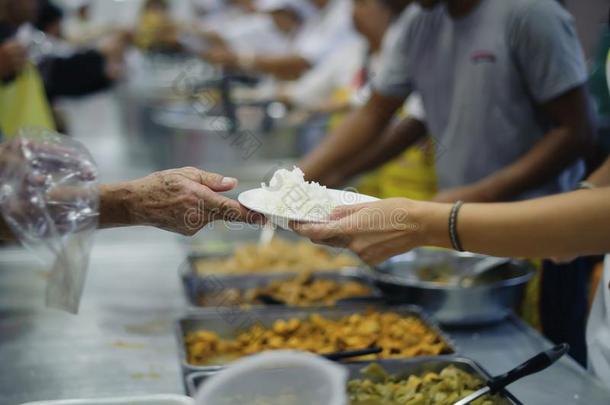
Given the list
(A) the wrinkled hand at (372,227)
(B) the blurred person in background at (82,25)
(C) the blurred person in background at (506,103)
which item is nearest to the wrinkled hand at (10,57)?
(C) the blurred person in background at (506,103)

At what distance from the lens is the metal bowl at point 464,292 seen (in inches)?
63.0

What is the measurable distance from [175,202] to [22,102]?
1.75 metres

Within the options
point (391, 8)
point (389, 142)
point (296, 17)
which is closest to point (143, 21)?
point (296, 17)

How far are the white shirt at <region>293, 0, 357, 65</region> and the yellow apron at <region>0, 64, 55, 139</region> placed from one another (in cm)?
240

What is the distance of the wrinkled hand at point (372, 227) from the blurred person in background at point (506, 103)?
41 centimetres

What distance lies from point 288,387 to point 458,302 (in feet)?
2.98

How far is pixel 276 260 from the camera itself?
217cm

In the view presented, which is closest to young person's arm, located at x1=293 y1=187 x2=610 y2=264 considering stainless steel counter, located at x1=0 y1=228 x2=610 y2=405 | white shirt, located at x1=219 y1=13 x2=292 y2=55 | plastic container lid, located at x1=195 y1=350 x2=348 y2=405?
stainless steel counter, located at x1=0 y1=228 x2=610 y2=405

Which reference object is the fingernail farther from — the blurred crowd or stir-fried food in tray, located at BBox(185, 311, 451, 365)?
stir-fried food in tray, located at BBox(185, 311, 451, 365)

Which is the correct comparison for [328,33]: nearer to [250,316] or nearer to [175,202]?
[250,316]

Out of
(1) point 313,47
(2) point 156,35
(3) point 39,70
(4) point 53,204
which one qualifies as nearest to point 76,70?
(3) point 39,70

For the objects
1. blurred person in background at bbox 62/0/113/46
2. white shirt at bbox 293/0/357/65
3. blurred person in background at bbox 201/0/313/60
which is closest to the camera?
white shirt at bbox 293/0/357/65

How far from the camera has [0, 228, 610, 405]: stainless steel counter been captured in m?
1.37

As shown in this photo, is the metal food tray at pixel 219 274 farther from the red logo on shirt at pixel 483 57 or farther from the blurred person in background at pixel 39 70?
the red logo on shirt at pixel 483 57
